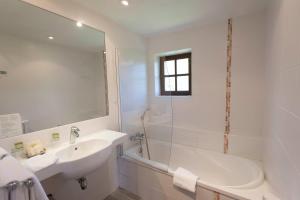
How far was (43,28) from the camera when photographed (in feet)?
4.53

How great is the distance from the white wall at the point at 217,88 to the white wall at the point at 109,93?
0.56 meters

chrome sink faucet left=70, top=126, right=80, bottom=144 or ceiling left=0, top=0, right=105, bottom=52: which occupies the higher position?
ceiling left=0, top=0, right=105, bottom=52

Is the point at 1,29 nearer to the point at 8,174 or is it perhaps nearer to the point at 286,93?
the point at 8,174

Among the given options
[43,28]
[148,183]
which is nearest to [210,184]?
[148,183]

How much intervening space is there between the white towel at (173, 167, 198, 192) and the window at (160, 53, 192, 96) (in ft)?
4.08

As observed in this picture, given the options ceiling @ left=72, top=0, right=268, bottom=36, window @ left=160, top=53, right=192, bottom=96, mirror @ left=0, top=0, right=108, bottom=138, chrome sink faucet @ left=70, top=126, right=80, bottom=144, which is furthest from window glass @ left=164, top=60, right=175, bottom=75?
chrome sink faucet @ left=70, top=126, right=80, bottom=144

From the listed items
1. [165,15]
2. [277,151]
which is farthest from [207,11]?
[277,151]

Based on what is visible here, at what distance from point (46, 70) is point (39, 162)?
Result: 0.82 m

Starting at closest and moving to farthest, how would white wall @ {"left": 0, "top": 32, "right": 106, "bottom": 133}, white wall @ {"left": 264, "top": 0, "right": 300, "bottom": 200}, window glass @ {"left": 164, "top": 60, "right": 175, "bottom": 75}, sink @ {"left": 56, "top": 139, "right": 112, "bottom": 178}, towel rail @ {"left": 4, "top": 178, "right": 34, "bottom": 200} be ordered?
towel rail @ {"left": 4, "top": 178, "right": 34, "bottom": 200} < white wall @ {"left": 264, "top": 0, "right": 300, "bottom": 200} < sink @ {"left": 56, "top": 139, "right": 112, "bottom": 178} < white wall @ {"left": 0, "top": 32, "right": 106, "bottom": 133} < window glass @ {"left": 164, "top": 60, "right": 175, "bottom": 75}

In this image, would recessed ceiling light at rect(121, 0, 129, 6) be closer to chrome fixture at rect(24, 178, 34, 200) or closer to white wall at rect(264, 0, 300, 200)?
white wall at rect(264, 0, 300, 200)

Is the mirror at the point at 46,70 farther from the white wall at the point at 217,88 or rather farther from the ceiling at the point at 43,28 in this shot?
the white wall at the point at 217,88

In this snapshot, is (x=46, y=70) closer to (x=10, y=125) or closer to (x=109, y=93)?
(x=10, y=125)

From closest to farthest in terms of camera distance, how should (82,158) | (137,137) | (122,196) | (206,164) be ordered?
(82,158) → (122,196) → (206,164) → (137,137)

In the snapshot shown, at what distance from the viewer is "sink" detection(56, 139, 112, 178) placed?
42.4 inches
